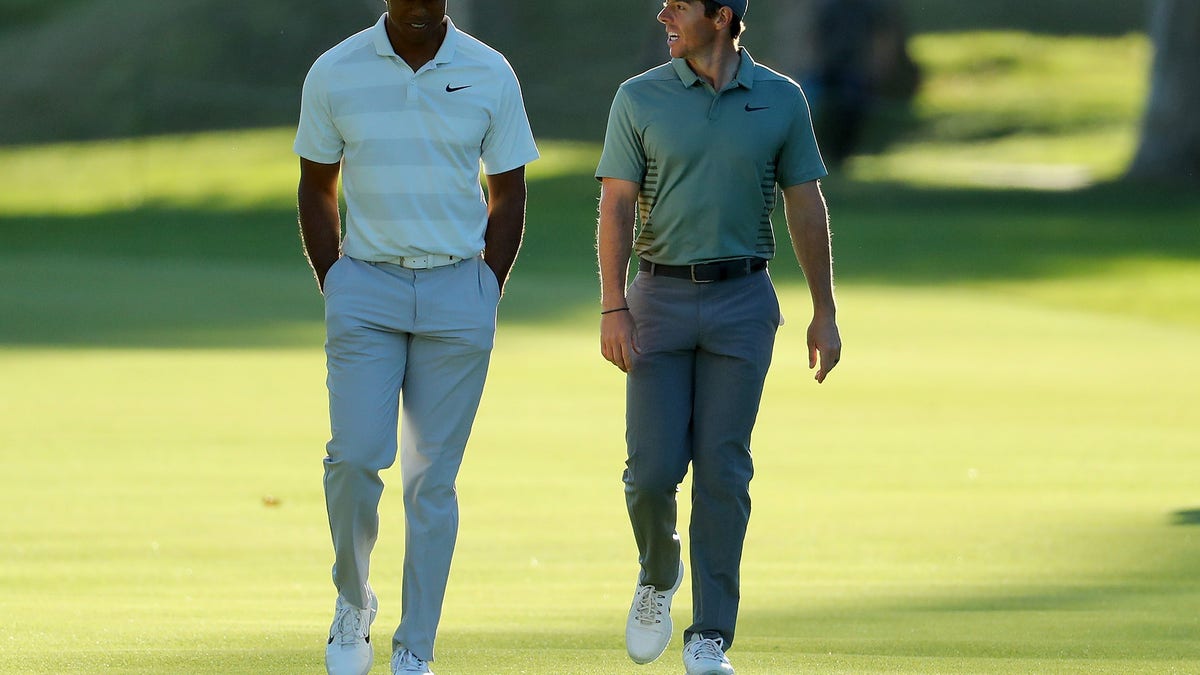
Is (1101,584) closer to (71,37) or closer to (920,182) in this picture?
(920,182)

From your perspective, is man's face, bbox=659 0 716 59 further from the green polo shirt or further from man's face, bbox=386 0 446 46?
man's face, bbox=386 0 446 46

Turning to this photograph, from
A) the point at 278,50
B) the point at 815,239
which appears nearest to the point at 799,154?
the point at 815,239

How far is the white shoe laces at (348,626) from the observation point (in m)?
5.44

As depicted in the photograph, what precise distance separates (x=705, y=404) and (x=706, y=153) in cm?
66

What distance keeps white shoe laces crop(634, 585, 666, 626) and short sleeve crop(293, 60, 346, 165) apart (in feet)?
4.77

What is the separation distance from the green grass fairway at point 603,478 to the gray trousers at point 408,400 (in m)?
0.36

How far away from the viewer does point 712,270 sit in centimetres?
564

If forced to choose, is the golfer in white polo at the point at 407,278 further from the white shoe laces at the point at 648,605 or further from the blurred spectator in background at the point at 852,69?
the blurred spectator in background at the point at 852,69

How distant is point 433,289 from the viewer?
543cm

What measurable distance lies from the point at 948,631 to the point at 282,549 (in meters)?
2.90

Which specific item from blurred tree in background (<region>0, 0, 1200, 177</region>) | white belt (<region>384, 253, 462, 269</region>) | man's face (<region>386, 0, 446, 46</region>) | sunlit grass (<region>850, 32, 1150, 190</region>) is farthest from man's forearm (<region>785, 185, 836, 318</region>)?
blurred tree in background (<region>0, 0, 1200, 177</region>)

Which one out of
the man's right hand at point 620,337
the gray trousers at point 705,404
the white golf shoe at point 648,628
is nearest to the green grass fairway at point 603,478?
the white golf shoe at point 648,628

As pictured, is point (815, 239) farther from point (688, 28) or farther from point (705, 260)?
point (688, 28)

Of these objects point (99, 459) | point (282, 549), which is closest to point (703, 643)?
point (282, 549)
